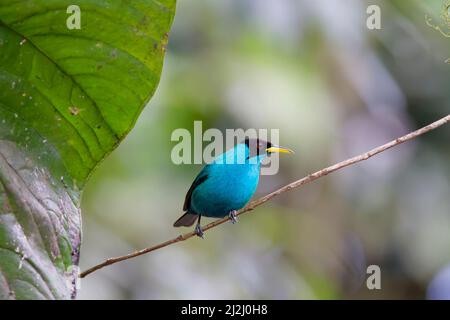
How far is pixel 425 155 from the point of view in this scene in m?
7.95

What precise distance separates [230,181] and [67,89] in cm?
230

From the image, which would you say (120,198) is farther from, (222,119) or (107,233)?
(222,119)

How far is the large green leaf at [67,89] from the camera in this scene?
4.85 ft

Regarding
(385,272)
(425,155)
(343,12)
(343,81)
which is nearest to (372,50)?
(343,81)

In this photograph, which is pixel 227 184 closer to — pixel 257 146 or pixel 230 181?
pixel 230 181

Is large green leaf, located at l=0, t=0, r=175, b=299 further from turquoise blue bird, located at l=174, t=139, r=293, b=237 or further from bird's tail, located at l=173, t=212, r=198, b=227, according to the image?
bird's tail, located at l=173, t=212, r=198, b=227

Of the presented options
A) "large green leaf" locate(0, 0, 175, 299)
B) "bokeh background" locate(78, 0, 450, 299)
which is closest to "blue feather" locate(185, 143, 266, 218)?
"bokeh background" locate(78, 0, 450, 299)

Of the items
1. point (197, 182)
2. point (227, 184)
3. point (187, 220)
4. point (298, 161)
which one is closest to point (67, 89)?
point (227, 184)

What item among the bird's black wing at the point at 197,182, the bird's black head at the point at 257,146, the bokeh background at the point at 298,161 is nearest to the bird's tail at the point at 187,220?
the bird's black wing at the point at 197,182

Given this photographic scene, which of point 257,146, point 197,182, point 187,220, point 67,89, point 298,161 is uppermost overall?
point 298,161

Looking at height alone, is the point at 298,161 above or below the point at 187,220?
above

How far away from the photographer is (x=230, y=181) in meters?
3.95

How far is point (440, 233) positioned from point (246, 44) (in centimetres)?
287

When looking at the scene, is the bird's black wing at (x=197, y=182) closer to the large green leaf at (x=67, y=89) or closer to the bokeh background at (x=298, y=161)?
the bokeh background at (x=298, y=161)
